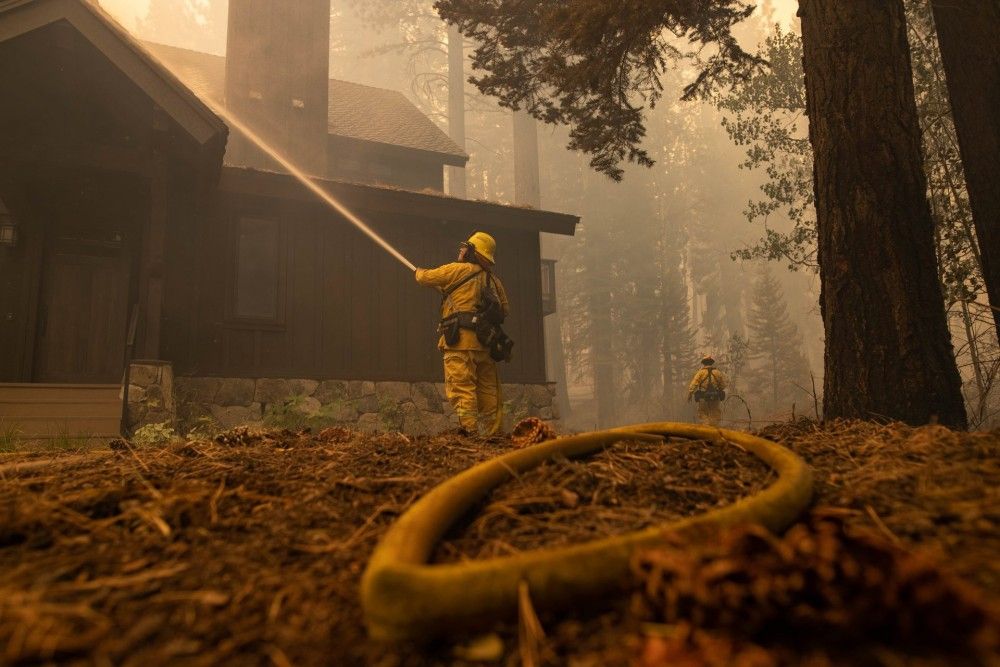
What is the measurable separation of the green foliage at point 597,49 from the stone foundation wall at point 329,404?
16.9 feet

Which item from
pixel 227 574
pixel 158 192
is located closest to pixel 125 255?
pixel 158 192

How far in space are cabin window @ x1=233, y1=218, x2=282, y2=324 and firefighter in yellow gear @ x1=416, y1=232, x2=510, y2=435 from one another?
5017 mm

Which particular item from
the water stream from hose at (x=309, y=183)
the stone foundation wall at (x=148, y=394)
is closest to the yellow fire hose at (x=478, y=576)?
the water stream from hose at (x=309, y=183)

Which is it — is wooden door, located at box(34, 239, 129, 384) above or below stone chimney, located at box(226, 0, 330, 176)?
below

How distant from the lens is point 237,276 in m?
10.9

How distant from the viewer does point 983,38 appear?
14.8 feet

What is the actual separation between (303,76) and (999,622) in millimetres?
17466

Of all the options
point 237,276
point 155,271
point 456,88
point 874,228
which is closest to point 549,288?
point 237,276

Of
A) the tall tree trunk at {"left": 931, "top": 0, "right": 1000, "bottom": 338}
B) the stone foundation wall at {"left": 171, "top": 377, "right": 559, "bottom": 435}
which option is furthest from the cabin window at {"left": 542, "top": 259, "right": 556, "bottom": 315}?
the tall tree trunk at {"left": 931, "top": 0, "right": 1000, "bottom": 338}

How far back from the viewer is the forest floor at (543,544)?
1.21 metres

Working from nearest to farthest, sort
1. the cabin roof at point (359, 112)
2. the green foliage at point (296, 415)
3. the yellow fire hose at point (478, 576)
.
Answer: the yellow fire hose at point (478, 576) < the green foliage at point (296, 415) < the cabin roof at point (359, 112)

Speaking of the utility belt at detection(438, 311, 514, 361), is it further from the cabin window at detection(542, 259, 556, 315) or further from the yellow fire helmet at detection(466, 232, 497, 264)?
the cabin window at detection(542, 259, 556, 315)

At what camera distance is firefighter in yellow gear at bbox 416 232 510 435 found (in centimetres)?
718

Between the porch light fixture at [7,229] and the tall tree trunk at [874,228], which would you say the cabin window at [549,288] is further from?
the tall tree trunk at [874,228]
